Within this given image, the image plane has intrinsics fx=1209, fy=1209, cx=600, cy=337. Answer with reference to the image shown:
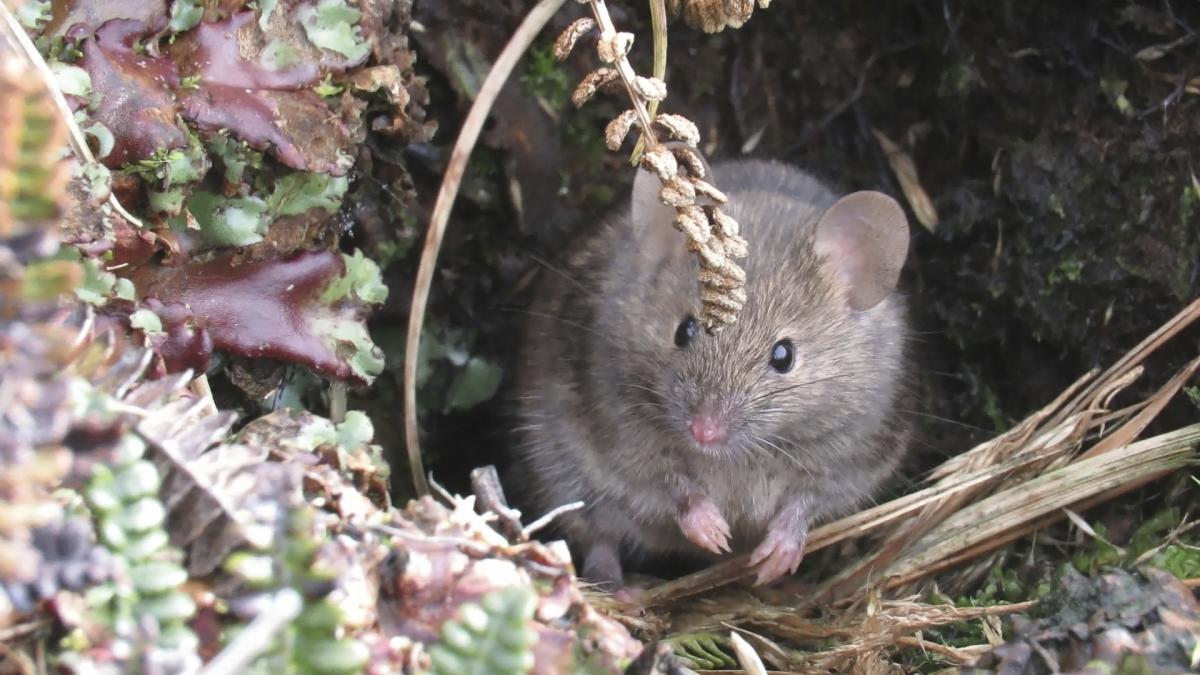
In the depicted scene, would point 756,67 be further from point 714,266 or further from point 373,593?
point 373,593

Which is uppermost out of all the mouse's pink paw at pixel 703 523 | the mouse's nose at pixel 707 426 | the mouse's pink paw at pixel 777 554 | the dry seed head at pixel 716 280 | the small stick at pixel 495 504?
the dry seed head at pixel 716 280

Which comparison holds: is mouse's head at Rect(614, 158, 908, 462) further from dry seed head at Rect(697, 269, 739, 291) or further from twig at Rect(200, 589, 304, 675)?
twig at Rect(200, 589, 304, 675)

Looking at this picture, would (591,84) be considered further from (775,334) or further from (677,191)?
(775,334)

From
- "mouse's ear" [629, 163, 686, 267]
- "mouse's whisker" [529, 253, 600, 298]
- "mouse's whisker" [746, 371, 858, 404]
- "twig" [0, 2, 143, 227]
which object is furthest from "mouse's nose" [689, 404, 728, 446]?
"twig" [0, 2, 143, 227]

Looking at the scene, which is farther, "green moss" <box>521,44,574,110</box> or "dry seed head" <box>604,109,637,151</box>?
"green moss" <box>521,44,574,110</box>

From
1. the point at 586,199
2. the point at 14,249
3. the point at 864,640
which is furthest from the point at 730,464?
the point at 14,249

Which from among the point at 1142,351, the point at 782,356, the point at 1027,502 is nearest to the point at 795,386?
the point at 782,356

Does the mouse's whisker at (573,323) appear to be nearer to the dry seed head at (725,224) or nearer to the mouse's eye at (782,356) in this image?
the mouse's eye at (782,356)

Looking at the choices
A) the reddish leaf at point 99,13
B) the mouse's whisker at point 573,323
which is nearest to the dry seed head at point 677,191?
the mouse's whisker at point 573,323
